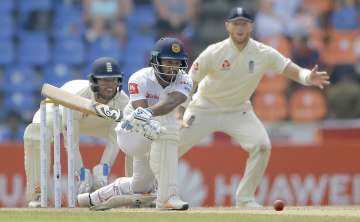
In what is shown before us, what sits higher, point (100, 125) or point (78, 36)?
point (78, 36)

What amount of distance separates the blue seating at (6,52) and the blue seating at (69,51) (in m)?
0.65

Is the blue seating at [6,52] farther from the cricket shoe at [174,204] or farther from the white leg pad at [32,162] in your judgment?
the cricket shoe at [174,204]

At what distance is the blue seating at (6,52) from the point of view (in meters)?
16.5

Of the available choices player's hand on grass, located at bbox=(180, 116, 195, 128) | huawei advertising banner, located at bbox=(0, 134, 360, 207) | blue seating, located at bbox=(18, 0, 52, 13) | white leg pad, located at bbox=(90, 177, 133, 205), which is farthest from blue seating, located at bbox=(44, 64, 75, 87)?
white leg pad, located at bbox=(90, 177, 133, 205)

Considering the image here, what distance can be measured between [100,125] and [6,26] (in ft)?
28.4

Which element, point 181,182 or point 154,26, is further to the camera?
point 154,26

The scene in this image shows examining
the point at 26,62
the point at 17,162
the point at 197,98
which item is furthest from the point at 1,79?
the point at 197,98

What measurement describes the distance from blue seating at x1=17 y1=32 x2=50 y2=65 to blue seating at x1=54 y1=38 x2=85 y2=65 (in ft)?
0.52

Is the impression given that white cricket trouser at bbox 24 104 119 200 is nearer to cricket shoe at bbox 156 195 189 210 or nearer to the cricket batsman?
the cricket batsman

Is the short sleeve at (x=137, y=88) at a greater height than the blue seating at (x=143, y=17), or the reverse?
the blue seating at (x=143, y=17)

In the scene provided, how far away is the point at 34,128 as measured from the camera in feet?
27.8

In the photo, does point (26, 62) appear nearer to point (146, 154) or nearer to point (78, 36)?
point (78, 36)

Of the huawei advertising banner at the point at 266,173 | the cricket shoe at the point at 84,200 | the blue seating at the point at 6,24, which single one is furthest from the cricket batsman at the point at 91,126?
the blue seating at the point at 6,24

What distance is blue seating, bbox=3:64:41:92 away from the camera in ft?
52.9
